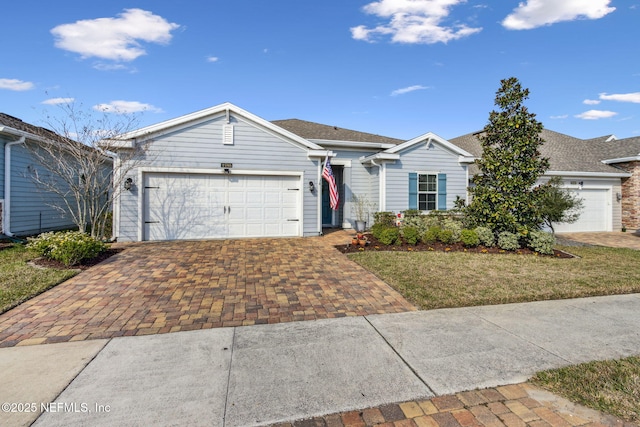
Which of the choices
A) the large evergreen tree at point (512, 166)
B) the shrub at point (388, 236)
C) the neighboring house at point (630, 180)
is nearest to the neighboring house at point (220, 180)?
the shrub at point (388, 236)

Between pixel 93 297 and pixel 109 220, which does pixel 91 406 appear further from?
pixel 109 220

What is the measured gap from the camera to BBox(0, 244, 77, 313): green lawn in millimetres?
4543

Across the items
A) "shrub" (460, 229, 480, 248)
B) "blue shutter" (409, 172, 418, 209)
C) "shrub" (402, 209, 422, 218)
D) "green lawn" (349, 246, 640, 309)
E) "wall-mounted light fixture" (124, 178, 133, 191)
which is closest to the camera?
"green lawn" (349, 246, 640, 309)

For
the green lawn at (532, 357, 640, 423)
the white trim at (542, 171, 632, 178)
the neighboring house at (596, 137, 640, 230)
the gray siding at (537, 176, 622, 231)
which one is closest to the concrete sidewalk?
the green lawn at (532, 357, 640, 423)

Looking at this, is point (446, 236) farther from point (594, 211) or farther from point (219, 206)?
point (594, 211)

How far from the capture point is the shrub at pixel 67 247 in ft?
20.6

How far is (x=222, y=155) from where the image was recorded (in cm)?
1004

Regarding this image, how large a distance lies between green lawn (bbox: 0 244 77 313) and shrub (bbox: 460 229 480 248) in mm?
9120

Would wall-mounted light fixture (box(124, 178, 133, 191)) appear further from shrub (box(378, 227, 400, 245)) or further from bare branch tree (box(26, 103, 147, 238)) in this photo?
shrub (box(378, 227, 400, 245))

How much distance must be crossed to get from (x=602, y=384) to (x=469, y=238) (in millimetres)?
6375

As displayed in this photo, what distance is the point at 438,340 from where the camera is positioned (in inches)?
133

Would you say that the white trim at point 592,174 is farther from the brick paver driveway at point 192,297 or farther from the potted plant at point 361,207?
the brick paver driveway at point 192,297

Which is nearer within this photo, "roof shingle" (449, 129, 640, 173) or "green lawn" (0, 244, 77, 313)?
"green lawn" (0, 244, 77, 313)

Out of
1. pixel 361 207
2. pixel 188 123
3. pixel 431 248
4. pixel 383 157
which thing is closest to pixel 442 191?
pixel 383 157
